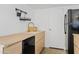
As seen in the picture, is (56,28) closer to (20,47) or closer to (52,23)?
(52,23)

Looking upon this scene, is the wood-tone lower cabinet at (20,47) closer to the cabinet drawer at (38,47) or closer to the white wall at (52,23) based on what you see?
the cabinet drawer at (38,47)

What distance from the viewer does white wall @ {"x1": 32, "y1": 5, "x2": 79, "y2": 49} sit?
530 centimetres

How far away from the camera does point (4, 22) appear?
304 centimetres

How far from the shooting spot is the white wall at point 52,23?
17.4ft

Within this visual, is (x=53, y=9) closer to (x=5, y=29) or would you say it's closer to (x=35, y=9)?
(x=35, y=9)

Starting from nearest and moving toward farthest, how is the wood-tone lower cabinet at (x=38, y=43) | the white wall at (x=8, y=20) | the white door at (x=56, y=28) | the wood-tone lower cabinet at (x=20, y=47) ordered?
the wood-tone lower cabinet at (x=20, y=47)
the white wall at (x=8, y=20)
the wood-tone lower cabinet at (x=38, y=43)
the white door at (x=56, y=28)

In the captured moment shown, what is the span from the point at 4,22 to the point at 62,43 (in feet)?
9.85

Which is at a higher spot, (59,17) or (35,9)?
(35,9)

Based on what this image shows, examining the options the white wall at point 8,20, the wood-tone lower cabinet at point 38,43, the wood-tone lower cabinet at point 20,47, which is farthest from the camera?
the wood-tone lower cabinet at point 38,43

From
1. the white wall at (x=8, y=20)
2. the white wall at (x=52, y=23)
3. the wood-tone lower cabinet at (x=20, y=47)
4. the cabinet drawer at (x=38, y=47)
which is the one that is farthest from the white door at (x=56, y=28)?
the white wall at (x=8, y=20)

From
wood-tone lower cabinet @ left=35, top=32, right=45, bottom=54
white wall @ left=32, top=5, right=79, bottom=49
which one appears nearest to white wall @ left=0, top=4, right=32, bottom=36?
wood-tone lower cabinet @ left=35, top=32, right=45, bottom=54

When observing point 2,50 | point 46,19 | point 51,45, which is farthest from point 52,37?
point 2,50

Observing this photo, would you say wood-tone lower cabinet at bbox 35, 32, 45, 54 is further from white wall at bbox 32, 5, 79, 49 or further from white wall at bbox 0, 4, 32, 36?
white wall at bbox 32, 5, 79, 49

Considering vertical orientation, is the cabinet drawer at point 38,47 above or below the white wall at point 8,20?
below
